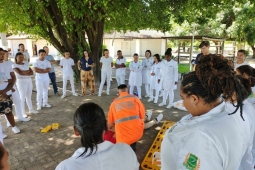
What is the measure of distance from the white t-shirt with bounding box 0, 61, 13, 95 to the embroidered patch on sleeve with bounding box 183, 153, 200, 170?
15.4ft

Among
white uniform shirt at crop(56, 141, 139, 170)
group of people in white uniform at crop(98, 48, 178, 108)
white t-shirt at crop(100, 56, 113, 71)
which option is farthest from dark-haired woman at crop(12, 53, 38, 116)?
white uniform shirt at crop(56, 141, 139, 170)

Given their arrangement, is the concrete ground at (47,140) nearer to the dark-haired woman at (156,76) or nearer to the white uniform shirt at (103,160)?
the dark-haired woman at (156,76)

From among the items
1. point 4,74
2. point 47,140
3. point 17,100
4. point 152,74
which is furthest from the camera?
point 152,74

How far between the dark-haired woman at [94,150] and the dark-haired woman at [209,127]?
1.15 feet

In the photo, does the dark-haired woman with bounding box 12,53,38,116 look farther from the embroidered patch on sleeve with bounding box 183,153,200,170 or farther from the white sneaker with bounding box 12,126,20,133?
the embroidered patch on sleeve with bounding box 183,153,200,170

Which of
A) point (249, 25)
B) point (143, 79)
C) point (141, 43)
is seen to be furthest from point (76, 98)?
point (141, 43)

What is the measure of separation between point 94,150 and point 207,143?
2.49 ft

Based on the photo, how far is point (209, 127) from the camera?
110 cm

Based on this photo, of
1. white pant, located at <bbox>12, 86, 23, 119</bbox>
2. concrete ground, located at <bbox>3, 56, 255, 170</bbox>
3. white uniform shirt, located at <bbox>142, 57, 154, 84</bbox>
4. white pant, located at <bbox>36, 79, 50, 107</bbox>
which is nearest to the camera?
concrete ground, located at <bbox>3, 56, 255, 170</bbox>

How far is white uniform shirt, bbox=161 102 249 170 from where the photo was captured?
3.51ft

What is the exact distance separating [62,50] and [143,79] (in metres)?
4.34

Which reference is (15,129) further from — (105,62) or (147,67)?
(147,67)

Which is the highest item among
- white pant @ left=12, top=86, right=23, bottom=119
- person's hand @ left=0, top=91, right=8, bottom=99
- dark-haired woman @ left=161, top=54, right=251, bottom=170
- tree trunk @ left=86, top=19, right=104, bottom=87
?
tree trunk @ left=86, top=19, right=104, bottom=87

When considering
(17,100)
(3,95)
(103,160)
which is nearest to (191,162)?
(103,160)
